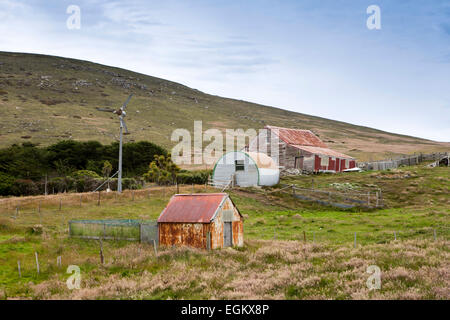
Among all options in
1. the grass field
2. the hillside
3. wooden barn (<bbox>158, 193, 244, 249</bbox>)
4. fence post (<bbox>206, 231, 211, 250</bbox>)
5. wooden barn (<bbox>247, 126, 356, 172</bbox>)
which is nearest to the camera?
the grass field

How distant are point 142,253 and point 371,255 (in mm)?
11552

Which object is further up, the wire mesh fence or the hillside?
the hillside

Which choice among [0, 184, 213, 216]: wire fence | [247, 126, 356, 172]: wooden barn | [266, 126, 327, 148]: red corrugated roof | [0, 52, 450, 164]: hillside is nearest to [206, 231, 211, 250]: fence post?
[0, 184, 213, 216]: wire fence

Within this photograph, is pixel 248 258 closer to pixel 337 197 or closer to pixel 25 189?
pixel 337 197

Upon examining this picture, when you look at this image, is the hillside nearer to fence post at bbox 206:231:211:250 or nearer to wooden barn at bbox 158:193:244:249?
wooden barn at bbox 158:193:244:249

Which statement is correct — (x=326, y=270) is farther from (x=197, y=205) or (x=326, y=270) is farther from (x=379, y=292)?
(x=197, y=205)

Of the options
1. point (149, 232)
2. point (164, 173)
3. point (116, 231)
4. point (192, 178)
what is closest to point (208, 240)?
point (149, 232)

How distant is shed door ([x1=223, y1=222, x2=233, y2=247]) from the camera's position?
26.7 metres

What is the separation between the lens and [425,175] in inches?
2409

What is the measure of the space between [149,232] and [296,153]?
4360cm

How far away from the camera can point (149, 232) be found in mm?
27078

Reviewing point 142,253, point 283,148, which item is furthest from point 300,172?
point 142,253

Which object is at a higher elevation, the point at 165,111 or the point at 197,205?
the point at 165,111

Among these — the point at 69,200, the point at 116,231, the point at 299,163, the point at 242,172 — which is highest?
the point at 299,163
